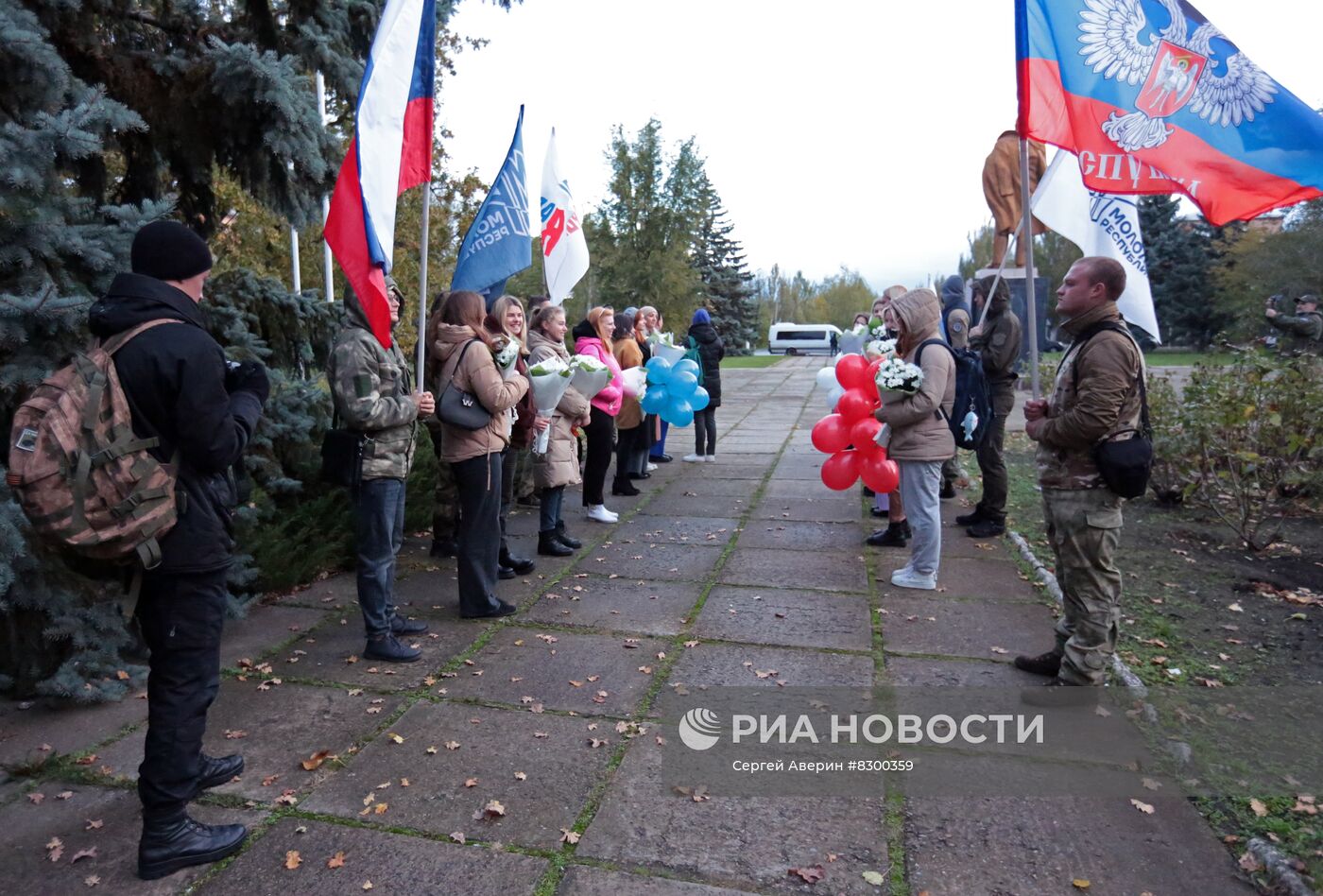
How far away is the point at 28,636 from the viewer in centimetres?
397

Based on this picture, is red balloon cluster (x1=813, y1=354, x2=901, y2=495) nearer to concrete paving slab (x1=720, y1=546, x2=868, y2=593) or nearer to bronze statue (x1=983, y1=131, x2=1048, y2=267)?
concrete paving slab (x1=720, y1=546, x2=868, y2=593)

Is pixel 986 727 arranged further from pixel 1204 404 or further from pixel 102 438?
pixel 1204 404

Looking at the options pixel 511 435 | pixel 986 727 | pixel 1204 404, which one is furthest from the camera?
pixel 1204 404

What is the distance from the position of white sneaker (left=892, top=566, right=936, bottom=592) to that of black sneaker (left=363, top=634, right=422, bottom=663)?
3219mm

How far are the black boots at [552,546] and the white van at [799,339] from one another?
5791 centimetres

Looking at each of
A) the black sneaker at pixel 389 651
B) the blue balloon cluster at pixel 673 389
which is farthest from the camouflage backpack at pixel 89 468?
→ the blue balloon cluster at pixel 673 389

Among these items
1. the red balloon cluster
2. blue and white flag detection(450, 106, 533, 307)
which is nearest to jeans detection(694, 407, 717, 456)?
the red balloon cluster

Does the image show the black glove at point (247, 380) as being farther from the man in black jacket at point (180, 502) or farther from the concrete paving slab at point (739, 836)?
the concrete paving slab at point (739, 836)

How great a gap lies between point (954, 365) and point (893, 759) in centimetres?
334

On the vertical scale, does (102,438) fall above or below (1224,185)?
below

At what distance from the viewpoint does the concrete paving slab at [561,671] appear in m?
4.08

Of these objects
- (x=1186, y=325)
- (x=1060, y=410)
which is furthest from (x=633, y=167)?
(x=1060, y=410)

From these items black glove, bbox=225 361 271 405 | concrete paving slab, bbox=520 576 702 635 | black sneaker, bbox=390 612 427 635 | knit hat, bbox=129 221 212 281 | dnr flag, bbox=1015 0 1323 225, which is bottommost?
concrete paving slab, bbox=520 576 702 635

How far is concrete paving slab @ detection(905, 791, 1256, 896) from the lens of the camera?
8.98 feet
